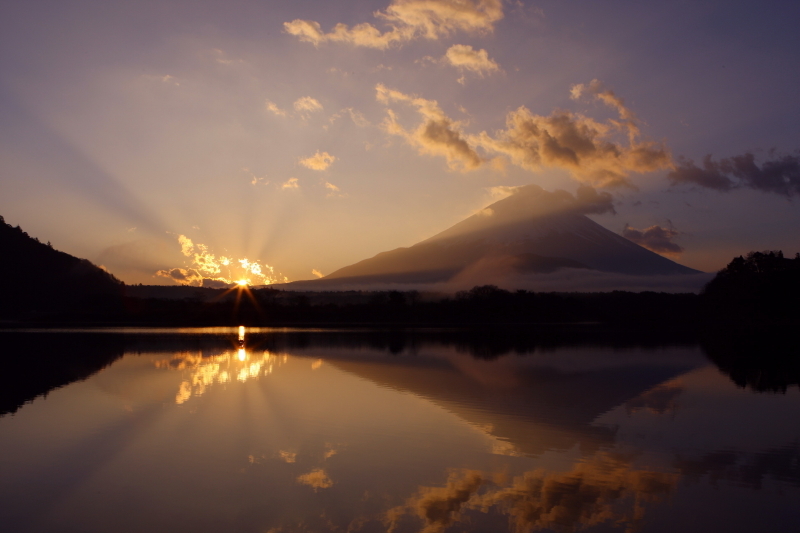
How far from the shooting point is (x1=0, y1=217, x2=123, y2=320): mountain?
272 feet

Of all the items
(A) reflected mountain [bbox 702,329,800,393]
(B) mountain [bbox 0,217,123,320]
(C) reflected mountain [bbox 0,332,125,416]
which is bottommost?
(A) reflected mountain [bbox 702,329,800,393]

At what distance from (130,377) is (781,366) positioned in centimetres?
2528

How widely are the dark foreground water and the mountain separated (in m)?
73.2

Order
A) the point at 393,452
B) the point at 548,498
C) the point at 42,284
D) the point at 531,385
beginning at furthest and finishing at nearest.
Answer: the point at 42,284
the point at 531,385
the point at 393,452
the point at 548,498

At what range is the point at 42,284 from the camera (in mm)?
88375

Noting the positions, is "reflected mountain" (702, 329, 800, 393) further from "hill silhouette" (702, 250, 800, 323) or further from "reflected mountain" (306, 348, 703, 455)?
"hill silhouette" (702, 250, 800, 323)

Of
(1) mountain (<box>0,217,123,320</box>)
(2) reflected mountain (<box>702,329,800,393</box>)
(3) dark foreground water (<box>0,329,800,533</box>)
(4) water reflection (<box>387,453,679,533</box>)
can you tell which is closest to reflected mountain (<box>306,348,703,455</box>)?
(3) dark foreground water (<box>0,329,800,533</box>)

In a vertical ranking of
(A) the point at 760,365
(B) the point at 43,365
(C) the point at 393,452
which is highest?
(B) the point at 43,365

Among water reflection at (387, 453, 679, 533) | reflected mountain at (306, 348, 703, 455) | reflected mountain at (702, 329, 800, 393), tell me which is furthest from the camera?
reflected mountain at (702, 329, 800, 393)

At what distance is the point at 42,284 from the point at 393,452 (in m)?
94.5

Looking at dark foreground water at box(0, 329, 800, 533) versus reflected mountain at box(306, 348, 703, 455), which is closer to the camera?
dark foreground water at box(0, 329, 800, 533)

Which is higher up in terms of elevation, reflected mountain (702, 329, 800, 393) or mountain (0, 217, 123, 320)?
mountain (0, 217, 123, 320)

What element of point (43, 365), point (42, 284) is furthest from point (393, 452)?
point (42, 284)

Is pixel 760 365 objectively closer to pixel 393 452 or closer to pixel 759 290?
pixel 393 452
